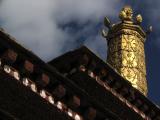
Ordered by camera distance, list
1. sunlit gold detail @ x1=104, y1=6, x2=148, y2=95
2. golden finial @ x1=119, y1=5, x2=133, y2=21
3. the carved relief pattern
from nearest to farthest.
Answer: the carved relief pattern, sunlit gold detail @ x1=104, y1=6, x2=148, y2=95, golden finial @ x1=119, y1=5, x2=133, y2=21

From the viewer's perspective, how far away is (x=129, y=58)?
78.5ft

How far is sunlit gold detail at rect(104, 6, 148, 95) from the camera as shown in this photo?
2348 cm

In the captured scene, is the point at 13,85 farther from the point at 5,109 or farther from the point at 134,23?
the point at 134,23

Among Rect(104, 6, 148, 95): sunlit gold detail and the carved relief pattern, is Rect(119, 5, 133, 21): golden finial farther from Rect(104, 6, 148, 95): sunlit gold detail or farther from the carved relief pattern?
the carved relief pattern

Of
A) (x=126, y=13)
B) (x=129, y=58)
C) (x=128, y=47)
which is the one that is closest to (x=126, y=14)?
(x=126, y=13)

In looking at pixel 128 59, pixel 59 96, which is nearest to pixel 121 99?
pixel 59 96

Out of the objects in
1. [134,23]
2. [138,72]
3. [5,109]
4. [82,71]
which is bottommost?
[5,109]

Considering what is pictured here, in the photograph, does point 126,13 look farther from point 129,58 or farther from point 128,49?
point 129,58

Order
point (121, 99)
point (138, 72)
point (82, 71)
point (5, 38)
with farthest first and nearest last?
point (138, 72), point (121, 99), point (82, 71), point (5, 38)

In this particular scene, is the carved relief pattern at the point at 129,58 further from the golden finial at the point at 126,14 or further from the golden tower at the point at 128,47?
the golden finial at the point at 126,14

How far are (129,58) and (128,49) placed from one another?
485mm

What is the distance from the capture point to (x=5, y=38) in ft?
39.3

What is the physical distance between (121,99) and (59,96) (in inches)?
188

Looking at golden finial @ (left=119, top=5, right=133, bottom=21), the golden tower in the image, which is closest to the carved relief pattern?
the golden tower
